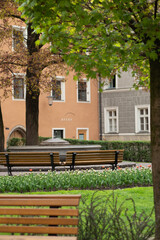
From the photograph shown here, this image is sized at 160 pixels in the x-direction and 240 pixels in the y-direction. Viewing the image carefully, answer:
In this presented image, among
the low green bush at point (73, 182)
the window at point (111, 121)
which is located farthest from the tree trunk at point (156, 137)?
the window at point (111, 121)

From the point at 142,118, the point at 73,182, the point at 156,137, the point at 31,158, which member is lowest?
the point at 73,182

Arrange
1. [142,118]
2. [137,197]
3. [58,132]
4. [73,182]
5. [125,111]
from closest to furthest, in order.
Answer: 1. [137,197]
2. [73,182]
3. [58,132]
4. [142,118]
5. [125,111]


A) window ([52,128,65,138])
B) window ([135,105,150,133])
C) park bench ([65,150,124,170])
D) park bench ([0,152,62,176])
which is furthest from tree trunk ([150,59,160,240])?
window ([135,105,150,133])

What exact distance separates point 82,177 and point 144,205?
293 cm

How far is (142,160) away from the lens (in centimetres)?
2117

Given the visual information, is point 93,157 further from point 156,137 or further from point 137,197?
point 156,137

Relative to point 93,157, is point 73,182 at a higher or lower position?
lower

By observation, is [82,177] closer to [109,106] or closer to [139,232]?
[139,232]

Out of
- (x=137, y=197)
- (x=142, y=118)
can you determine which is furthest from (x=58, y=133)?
(x=137, y=197)

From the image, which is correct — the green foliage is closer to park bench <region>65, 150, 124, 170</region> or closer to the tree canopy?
park bench <region>65, 150, 124, 170</region>

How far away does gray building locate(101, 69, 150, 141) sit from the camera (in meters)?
32.5

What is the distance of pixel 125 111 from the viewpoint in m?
33.4

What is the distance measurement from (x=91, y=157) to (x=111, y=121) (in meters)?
21.3

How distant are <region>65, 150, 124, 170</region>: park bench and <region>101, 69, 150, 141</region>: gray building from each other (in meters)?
18.6
